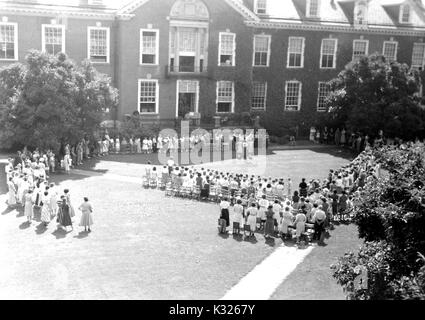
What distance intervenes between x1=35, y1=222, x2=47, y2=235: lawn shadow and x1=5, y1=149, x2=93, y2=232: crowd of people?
0.48ft

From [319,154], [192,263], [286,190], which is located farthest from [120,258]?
[319,154]

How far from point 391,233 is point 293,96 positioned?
3496cm

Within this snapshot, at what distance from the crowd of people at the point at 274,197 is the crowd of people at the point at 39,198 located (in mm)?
4989

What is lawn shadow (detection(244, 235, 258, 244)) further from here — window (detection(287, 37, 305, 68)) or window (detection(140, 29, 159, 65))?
window (detection(287, 37, 305, 68))

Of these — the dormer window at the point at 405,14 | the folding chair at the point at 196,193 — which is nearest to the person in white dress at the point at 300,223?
the folding chair at the point at 196,193

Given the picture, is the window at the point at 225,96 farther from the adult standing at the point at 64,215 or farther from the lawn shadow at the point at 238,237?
the adult standing at the point at 64,215

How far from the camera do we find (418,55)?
4978 cm

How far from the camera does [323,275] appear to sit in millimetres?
17156

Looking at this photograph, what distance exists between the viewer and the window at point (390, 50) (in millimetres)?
48188

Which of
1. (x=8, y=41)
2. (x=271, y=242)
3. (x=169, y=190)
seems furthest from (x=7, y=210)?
(x=8, y=41)

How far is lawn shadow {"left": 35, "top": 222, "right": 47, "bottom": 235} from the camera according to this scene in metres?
20.1

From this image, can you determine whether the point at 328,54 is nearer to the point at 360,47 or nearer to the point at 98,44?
the point at 360,47

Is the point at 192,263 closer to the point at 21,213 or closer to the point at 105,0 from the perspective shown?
the point at 21,213

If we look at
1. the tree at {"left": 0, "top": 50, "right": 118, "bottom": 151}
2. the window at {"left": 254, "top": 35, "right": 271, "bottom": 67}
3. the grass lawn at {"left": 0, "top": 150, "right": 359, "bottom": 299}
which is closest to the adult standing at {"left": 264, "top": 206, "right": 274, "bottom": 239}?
the grass lawn at {"left": 0, "top": 150, "right": 359, "bottom": 299}
